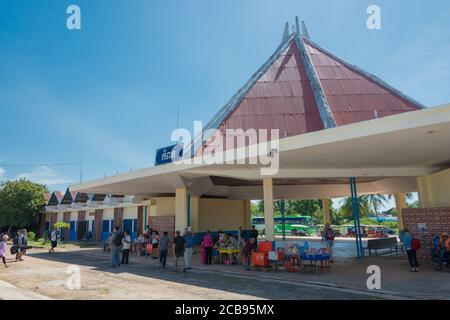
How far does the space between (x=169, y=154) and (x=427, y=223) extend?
1193 cm

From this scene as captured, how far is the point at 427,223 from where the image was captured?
1260 centimetres

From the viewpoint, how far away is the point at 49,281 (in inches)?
379

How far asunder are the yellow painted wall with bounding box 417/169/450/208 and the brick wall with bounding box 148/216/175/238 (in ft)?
40.5

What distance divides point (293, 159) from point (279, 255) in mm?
3646

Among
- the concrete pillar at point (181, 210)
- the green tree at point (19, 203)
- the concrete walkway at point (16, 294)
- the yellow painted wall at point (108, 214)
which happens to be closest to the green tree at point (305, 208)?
the yellow painted wall at point (108, 214)

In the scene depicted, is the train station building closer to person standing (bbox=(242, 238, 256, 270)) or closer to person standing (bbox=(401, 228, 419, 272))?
person standing (bbox=(242, 238, 256, 270))

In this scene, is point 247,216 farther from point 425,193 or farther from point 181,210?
point 425,193

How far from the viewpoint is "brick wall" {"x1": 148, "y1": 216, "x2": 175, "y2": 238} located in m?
17.0

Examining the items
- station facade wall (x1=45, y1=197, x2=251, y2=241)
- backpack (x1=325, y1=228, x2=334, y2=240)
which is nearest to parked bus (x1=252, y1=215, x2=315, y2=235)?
station facade wall (x1=45, y1=197, x2=251, y2=241)

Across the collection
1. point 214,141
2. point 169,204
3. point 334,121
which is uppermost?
point 334,121
